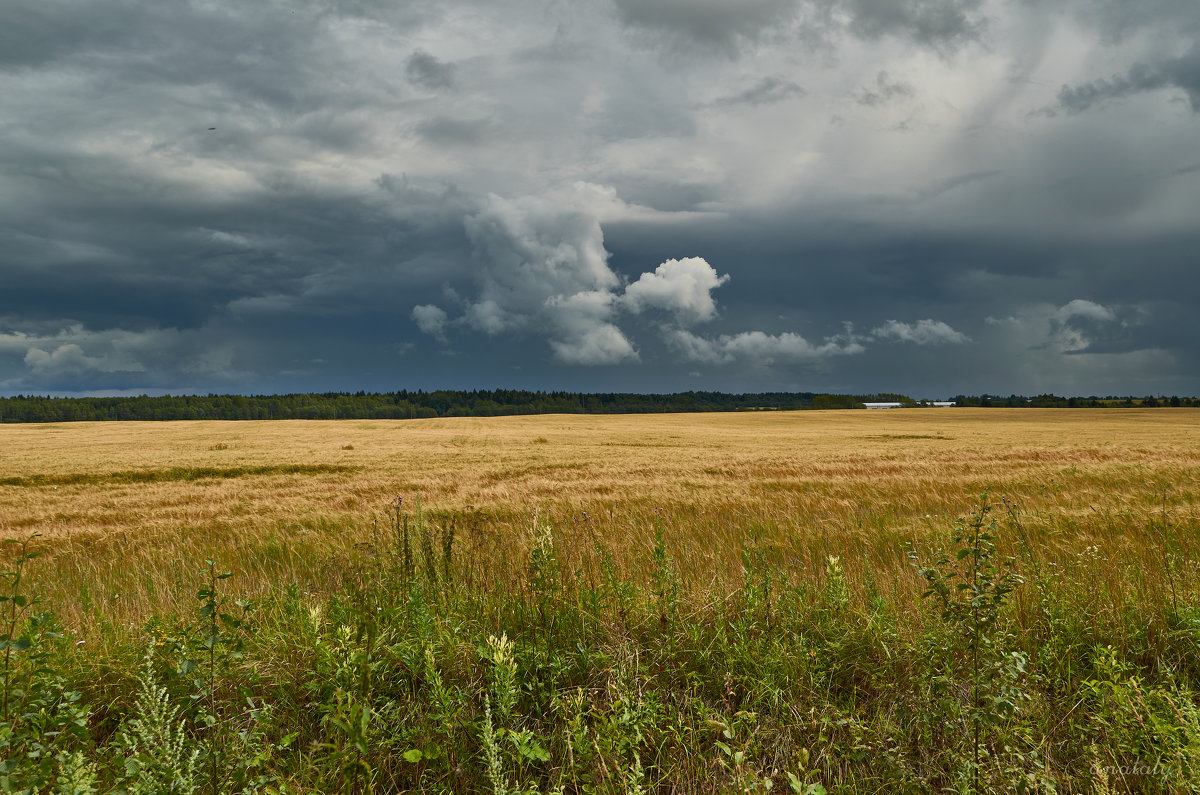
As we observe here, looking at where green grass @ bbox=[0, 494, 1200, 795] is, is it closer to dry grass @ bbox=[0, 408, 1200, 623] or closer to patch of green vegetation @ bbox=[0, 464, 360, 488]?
dry grass @ bbox=[0, 408, 1200, 623]

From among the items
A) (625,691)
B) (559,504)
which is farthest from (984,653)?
(559,504)

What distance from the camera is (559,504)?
18.2m

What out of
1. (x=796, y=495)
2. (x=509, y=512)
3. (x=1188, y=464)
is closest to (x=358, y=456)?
(x=509, y=512)

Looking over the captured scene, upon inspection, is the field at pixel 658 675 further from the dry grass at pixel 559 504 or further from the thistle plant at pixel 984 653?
the dry grass at pixel 559 504

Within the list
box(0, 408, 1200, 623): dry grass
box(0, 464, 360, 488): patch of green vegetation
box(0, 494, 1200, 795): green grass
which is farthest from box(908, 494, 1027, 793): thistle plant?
box(0, 464, 360, 488): patch of green vegetation

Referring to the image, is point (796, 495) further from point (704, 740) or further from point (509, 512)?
point (704, 740)

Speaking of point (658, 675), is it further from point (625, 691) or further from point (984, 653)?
point (984, 653)

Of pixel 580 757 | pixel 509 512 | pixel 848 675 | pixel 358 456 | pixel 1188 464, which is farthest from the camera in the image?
pixel 358 456

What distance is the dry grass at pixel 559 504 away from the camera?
9.63 m

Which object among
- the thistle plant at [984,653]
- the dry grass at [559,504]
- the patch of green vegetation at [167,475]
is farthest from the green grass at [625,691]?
the patch of green vegetation at [167,475]

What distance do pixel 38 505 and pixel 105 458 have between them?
76.9 ft

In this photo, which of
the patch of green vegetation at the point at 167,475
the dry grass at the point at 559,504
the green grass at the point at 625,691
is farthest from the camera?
the patch of green vegetation at the point at 167,475

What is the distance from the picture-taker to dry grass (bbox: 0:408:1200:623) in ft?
31.6

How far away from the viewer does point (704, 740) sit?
3924 mm
